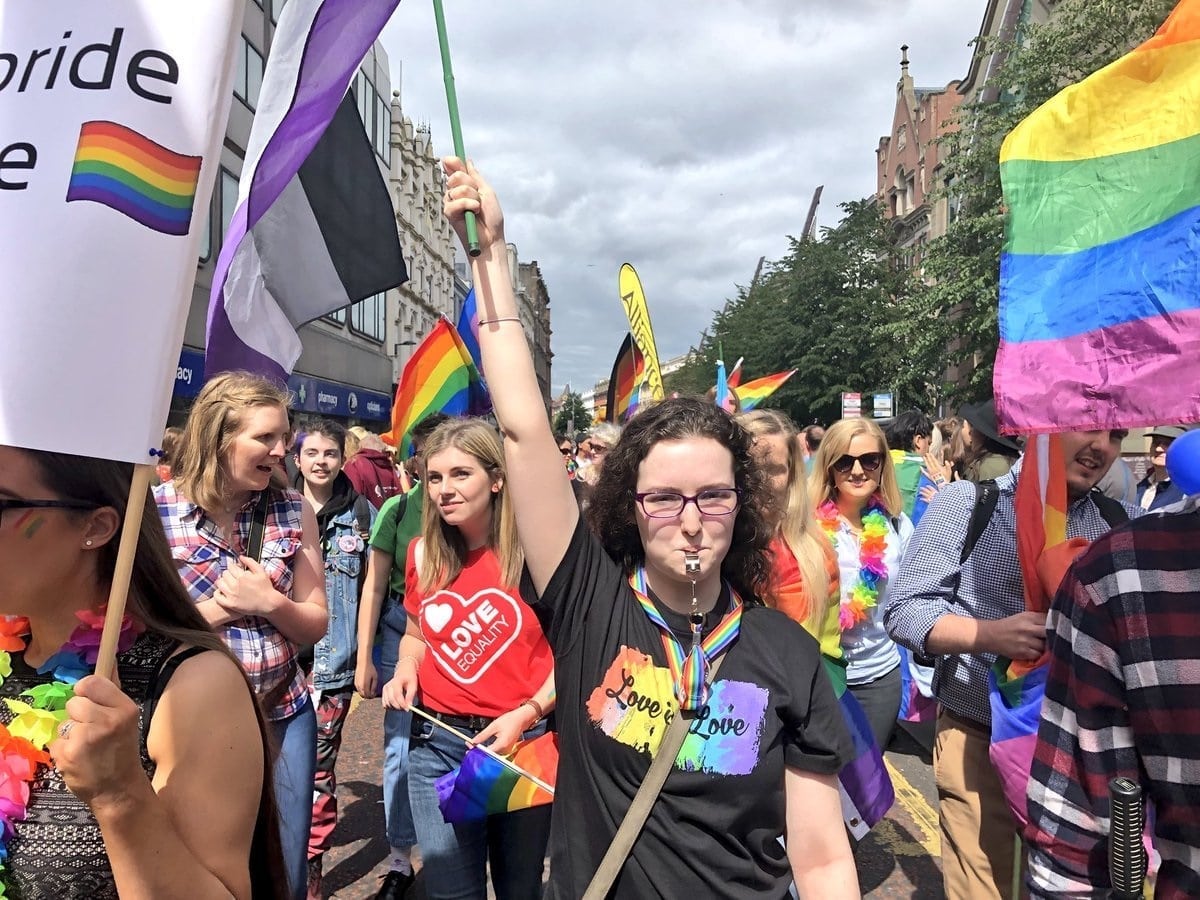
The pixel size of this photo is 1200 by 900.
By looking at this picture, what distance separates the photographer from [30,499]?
1.38 metres

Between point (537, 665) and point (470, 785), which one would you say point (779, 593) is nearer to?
point (537, 665)

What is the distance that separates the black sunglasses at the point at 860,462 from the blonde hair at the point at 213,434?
2606mm

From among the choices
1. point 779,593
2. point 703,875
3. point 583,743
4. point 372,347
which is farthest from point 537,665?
point 372,347

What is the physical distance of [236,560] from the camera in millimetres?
2756

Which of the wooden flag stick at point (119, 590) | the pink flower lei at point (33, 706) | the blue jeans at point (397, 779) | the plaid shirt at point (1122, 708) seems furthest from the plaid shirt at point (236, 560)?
the plaid shirt at point (1122, 708)

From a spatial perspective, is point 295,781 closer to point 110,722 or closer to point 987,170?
point 110,722

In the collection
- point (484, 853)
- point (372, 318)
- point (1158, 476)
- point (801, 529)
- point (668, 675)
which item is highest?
point (372, 318)

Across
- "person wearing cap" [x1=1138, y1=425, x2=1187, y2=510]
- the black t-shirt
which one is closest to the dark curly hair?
the black t-shirt

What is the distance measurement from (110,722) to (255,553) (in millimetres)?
1683

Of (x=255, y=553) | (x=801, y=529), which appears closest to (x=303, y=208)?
(x=255, y=553)

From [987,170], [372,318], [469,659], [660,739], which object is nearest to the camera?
[660,739]

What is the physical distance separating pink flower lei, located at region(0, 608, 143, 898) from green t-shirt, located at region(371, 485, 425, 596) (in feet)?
7.36

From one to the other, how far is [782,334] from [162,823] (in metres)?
31.9

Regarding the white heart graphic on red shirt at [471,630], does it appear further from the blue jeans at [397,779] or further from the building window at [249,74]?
the building window at [249,74]
